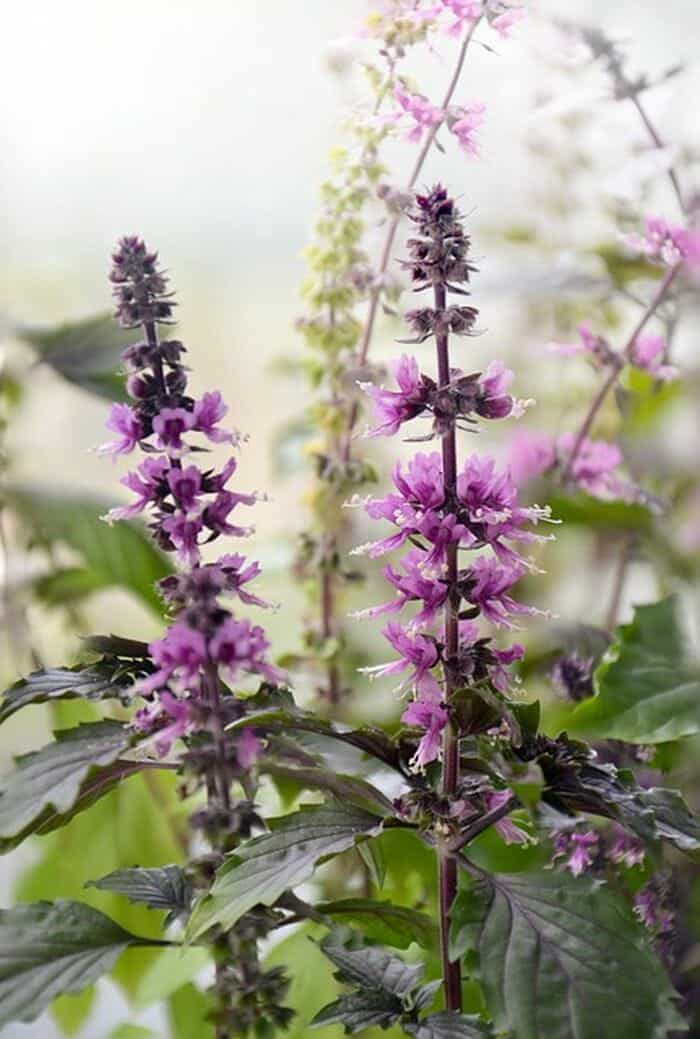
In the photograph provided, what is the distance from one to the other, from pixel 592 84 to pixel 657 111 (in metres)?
0.05

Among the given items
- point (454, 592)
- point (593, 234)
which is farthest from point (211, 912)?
point (593, 234)

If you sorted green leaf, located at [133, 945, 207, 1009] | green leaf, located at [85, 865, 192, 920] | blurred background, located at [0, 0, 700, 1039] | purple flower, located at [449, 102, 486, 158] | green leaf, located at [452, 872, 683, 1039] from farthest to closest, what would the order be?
blurred background, located at [0, 0, 700, 1039] < green leaf, located at [133, 945, 207, 1009] < purple flower, located at [449, 102, 486, 158] < green leaf, located at [85, 865, 192, 920] < green leaf, located at [452, 872, 683, 1039]

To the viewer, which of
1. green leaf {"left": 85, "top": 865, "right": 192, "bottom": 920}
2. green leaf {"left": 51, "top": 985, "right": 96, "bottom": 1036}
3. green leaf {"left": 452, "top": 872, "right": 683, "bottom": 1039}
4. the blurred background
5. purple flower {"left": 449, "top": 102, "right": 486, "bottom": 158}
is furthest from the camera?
the blurred background

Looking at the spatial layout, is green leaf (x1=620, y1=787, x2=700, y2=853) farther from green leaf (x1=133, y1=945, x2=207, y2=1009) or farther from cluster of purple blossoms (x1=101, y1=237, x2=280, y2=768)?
green leaf (x1=133, y1=945, x2=207, y2=1009)

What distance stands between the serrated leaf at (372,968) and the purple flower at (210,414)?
0.77 feet

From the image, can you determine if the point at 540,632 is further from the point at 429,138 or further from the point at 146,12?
the point at 146,12

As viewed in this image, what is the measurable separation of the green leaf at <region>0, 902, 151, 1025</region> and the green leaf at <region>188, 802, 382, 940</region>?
49 millimetres

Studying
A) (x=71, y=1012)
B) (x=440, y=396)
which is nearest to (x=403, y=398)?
(x=440, y=396)

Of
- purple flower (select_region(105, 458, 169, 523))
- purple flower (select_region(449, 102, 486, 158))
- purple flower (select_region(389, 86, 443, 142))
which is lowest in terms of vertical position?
purple flower (select_region(105, 458, 169, 523))

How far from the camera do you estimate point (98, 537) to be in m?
0.83

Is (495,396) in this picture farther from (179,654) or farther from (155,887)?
(155,887)

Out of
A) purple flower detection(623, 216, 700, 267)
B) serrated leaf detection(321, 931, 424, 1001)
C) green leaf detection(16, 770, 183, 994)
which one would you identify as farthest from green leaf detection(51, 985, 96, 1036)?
purple flower detection(623, 216, 700, 267)

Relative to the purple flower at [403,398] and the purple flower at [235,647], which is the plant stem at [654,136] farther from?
the purple flower at [235,647]

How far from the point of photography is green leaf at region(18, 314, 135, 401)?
820 millimetres
